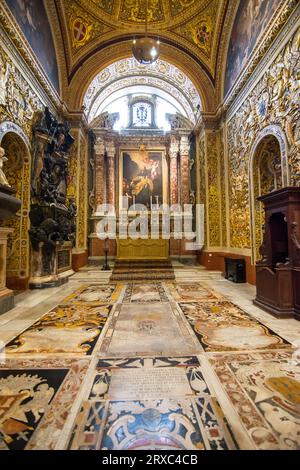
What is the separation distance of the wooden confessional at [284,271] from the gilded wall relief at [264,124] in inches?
38.6

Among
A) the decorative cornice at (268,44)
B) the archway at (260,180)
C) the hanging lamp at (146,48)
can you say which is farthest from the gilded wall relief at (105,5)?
the archway at (260,180)

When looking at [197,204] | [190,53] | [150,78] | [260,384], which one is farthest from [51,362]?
[150,78]

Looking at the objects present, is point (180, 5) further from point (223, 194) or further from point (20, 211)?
point (20, 211)

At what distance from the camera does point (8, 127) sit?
559cm

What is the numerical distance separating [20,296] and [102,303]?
2.26m

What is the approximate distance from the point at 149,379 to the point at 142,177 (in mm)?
10993

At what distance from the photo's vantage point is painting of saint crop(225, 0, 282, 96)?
241 inches

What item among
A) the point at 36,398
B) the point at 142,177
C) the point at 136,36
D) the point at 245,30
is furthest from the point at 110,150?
the point at 36,398

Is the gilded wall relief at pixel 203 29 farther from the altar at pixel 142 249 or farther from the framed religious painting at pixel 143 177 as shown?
the altar at pixel 142 249

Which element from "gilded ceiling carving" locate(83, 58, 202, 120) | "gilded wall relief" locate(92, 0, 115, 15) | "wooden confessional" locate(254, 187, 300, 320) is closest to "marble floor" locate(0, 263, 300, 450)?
"wooden confessional" locate(254, 187, 300, 320)

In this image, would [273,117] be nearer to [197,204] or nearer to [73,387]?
[197,204]

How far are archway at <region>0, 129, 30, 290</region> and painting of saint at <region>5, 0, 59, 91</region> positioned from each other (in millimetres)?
3092

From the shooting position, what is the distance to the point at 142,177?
12320 mm

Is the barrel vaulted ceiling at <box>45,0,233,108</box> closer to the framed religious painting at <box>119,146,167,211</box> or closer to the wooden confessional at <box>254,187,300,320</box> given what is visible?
the framed religious painting at <box>119,146,167,211</box>
